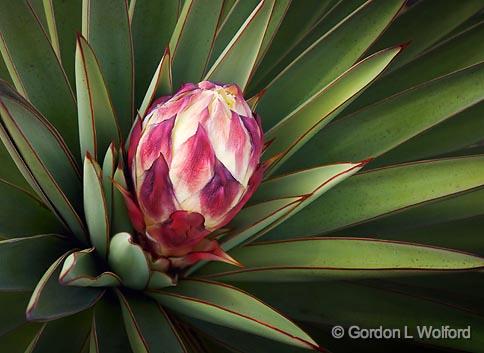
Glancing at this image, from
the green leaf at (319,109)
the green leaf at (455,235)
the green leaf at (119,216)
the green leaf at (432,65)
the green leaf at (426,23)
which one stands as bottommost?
the green leaf at (119,216)

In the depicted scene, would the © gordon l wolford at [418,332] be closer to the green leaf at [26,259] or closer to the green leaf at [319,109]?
the green leaf at [319,109]

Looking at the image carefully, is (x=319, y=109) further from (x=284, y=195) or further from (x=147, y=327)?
(x=147, y=327)

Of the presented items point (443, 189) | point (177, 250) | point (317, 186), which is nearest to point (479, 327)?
point (443, 189)

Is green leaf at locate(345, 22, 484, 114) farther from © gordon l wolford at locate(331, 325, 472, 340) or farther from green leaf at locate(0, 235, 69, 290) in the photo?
green leaf at locate(0, 235, 69, 290)

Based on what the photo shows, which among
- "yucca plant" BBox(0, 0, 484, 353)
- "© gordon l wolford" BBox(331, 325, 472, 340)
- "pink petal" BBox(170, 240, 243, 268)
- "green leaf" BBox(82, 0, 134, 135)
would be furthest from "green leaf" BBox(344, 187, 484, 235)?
"green leaf" BBox(82, 0, 134, 135)

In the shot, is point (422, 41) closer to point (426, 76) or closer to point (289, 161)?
point (426, 76)

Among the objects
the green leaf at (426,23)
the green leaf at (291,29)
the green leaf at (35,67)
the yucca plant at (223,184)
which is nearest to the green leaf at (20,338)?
the yucca plant at (223,184)

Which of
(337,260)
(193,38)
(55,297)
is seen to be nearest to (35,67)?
(193,38)
